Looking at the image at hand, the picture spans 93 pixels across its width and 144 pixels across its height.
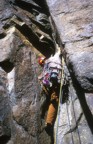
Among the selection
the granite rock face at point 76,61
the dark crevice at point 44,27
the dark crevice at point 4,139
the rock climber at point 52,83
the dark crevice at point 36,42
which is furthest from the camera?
the dark crevice at point 44,27

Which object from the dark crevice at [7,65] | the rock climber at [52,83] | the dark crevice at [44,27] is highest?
the dark crevice at [7,65]

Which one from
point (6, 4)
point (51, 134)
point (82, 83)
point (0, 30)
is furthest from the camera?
point (6, 4)

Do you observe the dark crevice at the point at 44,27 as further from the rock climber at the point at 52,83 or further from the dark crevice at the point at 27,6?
the rock climber at the point at 52,83

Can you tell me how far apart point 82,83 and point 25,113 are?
63.0 inches

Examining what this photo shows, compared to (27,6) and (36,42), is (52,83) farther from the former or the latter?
(27,6)

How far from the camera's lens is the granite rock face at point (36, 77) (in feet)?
18.5

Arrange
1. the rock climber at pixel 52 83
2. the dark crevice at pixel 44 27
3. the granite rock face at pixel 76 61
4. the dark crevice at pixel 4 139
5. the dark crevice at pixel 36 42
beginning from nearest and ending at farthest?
the granite rock face at pixel 76 61 → the dark crevice at pixel 4 139 → the rock climber at pixel 52 83 → the dark crevice at pixel 36 42 → the dark crevice at pixel 44 27

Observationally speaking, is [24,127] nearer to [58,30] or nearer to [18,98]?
[18,98]

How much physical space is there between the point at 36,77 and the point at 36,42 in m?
1.29

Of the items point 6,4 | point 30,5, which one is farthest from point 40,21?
point 6,4

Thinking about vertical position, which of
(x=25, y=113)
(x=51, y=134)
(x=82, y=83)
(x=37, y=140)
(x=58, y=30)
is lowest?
(x=51, y=134)

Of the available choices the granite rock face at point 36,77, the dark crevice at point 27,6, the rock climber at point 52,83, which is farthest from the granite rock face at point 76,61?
the dark crevice at point 27,6

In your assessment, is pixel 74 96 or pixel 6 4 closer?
pixel 74 96

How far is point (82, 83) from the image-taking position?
5332 mm
